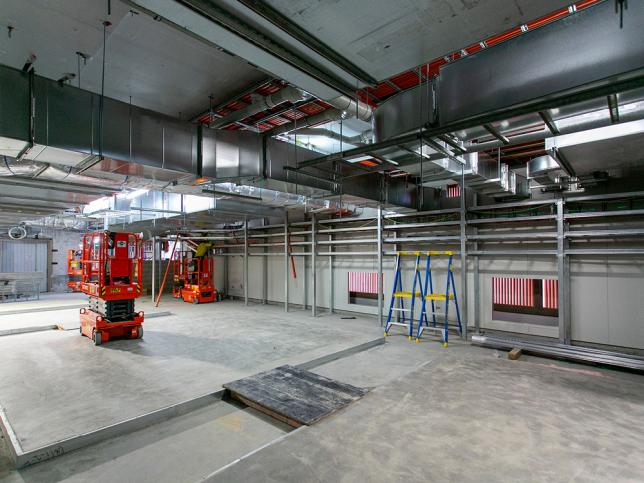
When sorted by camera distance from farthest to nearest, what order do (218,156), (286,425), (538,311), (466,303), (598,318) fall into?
(538,311)
(466,303)
(598,318)
(218,156)
(286,425)

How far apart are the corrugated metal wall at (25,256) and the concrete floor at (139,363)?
7.11 m

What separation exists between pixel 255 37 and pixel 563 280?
208 inches

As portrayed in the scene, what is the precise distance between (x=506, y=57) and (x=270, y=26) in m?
1.58

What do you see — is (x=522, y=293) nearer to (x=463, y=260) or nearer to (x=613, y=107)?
(x=463, y=260)

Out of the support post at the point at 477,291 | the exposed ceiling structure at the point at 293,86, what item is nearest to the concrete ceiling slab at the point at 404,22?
the exposed ceiling structure at the point at 293,86

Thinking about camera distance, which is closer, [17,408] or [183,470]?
[183,470]

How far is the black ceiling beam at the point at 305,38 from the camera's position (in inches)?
58.2

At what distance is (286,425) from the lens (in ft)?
9.20

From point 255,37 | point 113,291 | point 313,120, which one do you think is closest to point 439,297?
point 313,120

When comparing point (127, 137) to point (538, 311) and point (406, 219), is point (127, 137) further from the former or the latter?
point (538, 311)

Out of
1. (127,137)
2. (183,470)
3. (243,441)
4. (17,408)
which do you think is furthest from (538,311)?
(17,408)

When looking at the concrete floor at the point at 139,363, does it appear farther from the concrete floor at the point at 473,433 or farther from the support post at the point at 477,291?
the support post at the point at 477,291

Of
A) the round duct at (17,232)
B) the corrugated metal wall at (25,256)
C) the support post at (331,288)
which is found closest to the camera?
the support post at (331,288)

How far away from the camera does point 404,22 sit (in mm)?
1624
